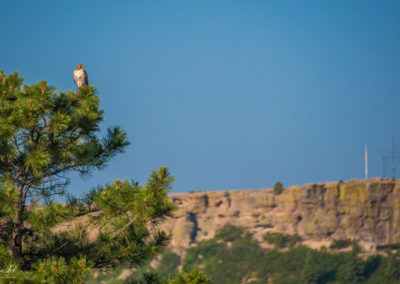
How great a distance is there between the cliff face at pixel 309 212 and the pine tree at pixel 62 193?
206 feet

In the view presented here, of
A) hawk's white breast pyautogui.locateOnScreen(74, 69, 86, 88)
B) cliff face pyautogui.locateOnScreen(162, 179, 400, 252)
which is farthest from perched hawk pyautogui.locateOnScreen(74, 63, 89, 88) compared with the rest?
cliff face pyautogui.locateOnScreen(162, 179, 400, 252)

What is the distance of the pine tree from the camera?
35.8ft

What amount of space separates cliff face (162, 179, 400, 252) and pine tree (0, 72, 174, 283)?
62738 mm

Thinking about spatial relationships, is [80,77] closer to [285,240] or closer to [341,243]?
[341,243]

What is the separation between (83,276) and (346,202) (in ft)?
217

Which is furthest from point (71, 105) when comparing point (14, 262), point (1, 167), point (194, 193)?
point (194, 193)

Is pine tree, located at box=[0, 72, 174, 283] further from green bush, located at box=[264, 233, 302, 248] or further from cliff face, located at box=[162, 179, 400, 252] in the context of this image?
green bush, located at box=[264, 233, 302, 248]

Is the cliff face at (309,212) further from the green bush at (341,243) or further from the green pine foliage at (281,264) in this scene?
the green pine foliage at (281,264)

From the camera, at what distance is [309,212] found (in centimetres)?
7488

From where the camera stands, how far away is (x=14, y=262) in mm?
10828

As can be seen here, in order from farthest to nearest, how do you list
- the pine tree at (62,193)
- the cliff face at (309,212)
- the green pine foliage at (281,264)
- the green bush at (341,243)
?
the green bush at (341,243) < the cliff face at (309,212) < the green pine foliage at (281,264) < the pine tree at (62,193)

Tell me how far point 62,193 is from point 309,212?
64.3 meters

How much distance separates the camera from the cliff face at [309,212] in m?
73.8

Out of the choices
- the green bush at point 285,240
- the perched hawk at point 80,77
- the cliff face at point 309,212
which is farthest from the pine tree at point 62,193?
the green bush at point 285,240
